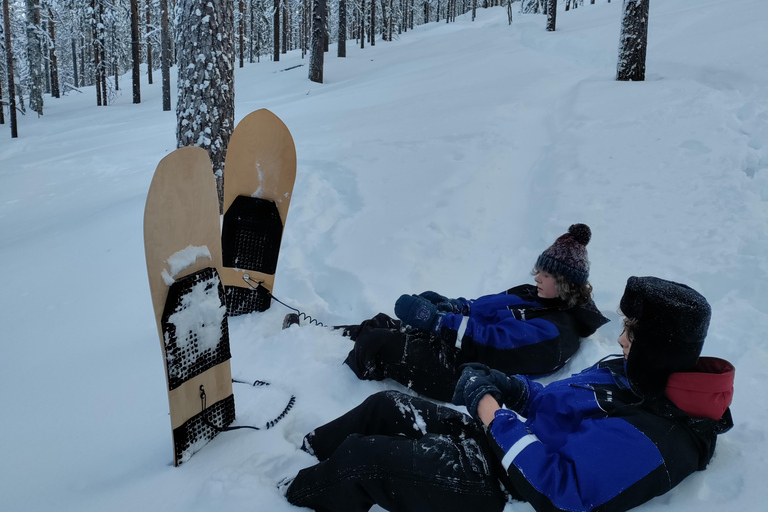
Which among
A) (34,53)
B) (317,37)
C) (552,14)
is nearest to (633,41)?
(317,37)

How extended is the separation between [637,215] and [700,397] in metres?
2.88

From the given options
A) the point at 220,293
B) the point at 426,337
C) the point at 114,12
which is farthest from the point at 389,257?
the point at 114,12

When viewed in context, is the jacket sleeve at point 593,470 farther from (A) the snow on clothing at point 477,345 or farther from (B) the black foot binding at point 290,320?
(B) the black foot binding at point 290,320

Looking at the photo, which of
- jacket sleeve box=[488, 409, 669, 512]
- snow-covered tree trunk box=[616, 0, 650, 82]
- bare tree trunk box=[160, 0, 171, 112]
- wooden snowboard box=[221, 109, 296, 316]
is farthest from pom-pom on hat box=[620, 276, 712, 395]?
bare tree trunk box=[160, 0, 171, 112]

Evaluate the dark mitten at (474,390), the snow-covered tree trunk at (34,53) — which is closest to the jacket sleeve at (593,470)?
the dark mitten at (474,390)

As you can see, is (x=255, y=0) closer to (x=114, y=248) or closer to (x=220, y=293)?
(x=114, y=248)

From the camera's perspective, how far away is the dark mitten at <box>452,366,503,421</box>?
173 cm

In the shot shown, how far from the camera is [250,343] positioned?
2.93 metres

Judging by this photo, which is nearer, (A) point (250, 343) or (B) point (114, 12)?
(A) point (250, 343)

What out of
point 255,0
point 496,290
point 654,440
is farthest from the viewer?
point 255,0

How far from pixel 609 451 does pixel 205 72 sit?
436 centimetres

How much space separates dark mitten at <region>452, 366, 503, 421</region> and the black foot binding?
1563mm

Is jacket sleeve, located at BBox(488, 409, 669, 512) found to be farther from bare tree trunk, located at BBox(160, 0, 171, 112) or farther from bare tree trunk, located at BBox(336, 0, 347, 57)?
bare tree trunk, located at BBox(336, 0, 347, 57)

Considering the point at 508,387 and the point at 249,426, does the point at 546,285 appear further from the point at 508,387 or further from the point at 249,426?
the point at 249,426
